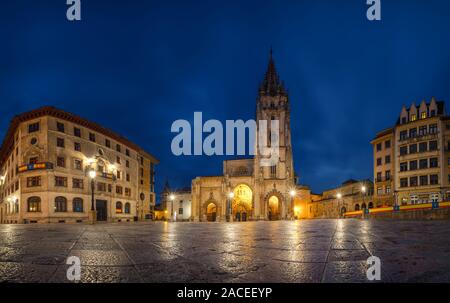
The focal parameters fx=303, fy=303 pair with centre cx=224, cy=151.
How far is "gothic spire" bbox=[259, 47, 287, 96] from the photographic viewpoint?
238ft

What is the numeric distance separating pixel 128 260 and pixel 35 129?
131 ft

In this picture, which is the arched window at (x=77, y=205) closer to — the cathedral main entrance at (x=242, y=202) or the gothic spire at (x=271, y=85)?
the cathedral main entrance at (x=242, y=202)

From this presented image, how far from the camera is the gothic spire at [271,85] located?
2854 inches

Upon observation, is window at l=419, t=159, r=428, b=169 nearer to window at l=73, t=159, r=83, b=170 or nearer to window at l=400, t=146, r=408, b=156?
window at l=400, t=146, r=408, b=156

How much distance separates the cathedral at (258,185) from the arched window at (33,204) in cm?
3700

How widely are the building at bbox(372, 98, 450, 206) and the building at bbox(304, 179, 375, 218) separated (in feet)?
19.1

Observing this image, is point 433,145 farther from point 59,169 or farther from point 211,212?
point 59,169

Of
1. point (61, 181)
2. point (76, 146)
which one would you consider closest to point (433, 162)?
point (76, 146)

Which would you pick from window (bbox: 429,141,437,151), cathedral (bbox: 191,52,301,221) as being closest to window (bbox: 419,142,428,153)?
window (bbox: 429,141,437,151)

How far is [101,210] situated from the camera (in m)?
44.1

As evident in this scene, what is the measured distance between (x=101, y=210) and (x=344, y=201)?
166 ft

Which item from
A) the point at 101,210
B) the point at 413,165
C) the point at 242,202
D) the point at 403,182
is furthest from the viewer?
the point at 242,202

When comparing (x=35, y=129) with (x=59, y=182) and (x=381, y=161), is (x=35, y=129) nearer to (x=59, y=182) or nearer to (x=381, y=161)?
(x=59, y=182)
